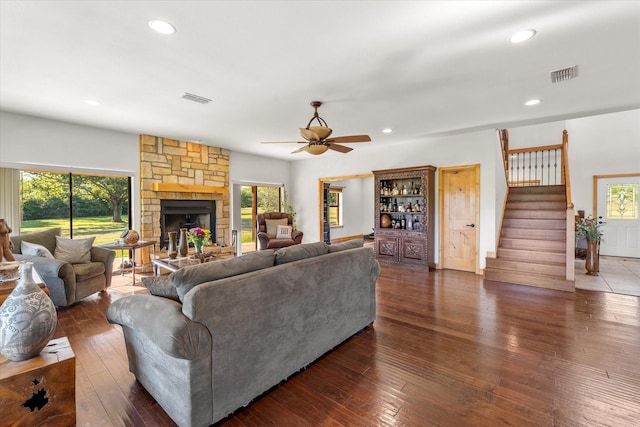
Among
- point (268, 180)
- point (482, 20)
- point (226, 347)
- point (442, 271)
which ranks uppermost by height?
point (482, 20)

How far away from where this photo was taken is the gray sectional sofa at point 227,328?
5.27ft

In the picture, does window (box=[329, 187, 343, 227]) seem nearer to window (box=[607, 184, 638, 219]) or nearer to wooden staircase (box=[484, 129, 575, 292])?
wooden staircase (box=[484, 129, 575, 292])

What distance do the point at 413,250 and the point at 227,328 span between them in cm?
476

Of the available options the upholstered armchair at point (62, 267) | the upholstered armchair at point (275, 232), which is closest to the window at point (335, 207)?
the upholstered armchair at point (275, 232)

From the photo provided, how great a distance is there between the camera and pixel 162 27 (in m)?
2.22

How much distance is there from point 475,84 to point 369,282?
2503 mm

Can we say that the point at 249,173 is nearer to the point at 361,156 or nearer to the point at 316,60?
the point at 361,156

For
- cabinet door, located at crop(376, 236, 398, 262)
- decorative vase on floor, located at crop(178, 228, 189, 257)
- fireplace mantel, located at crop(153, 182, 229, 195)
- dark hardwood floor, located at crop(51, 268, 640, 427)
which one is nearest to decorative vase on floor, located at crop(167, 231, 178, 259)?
decorative vase on floor, located at crop(178, 228, 189, 257)

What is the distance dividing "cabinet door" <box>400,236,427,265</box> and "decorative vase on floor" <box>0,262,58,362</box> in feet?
17.6

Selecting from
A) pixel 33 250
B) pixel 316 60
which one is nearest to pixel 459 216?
pixel 316 60

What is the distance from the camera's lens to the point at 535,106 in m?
4.04

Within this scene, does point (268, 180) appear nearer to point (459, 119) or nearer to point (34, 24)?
point (459, 119)

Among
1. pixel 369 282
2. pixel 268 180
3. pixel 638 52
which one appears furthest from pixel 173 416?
pixel 268 180

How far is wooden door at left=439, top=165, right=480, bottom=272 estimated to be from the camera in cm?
557
